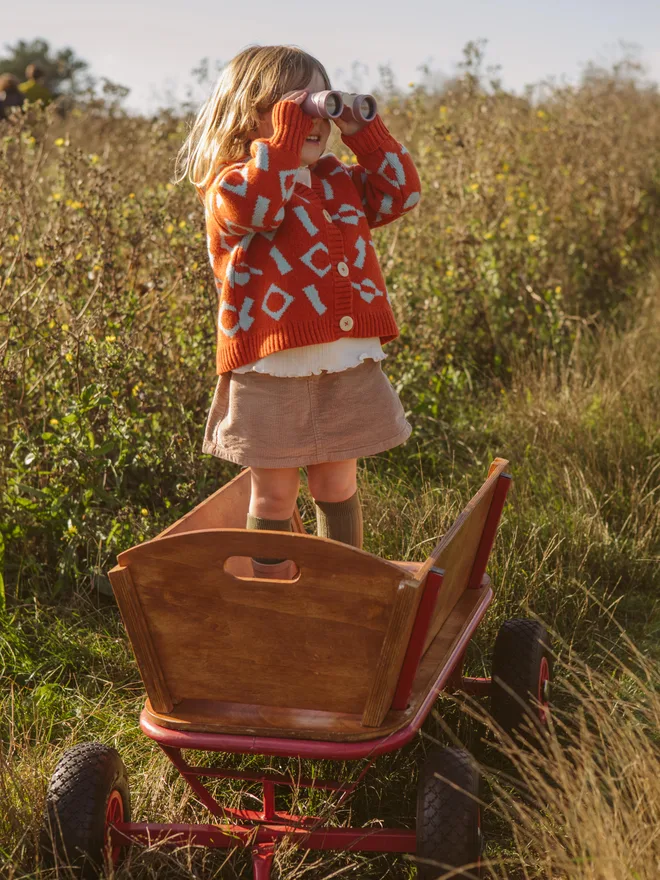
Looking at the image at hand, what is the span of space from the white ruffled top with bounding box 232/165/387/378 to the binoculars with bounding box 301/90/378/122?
0.58 feet

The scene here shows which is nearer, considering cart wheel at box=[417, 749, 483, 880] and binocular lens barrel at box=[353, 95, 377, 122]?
cart wheel at box=[417, 749, 483, 880]

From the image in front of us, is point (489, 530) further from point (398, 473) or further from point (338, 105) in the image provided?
point (398, 473)

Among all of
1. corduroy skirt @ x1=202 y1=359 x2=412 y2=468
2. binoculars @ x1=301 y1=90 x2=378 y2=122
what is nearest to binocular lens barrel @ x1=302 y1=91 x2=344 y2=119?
binoculars @ x1=301 y1=90 x2=378 y2=122

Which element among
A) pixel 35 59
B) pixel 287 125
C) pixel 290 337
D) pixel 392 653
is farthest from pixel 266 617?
pixel 35 59

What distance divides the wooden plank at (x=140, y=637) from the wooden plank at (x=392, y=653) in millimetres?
432

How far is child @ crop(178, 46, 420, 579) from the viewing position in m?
2.33

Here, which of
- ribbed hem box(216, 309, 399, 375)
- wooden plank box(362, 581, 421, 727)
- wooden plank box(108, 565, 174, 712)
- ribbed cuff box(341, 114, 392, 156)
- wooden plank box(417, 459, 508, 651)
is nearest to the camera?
wooden plank box(362, 581, 421, 727)

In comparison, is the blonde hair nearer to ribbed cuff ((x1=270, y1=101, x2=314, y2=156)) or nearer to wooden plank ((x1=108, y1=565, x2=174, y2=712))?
ribbed cuff ((x1=270, y1=101, x2=314, y2=156))

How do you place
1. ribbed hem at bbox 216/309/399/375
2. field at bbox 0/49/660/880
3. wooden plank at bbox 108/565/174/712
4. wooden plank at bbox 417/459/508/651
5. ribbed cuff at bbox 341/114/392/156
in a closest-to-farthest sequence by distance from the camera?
wooden plank at bbox 108/565/174/712 < wooden plank at bbox 417/459/508/651 < field at bbox 0/49/660/880 < ribbed hem at bbox 216/309/399/375 < ribbed cuff at bbox 341/114/392/156

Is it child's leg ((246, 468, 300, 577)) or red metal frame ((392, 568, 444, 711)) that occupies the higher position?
child's leg ((246, 468, 300, 577))

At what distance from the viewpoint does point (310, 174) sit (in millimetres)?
2521

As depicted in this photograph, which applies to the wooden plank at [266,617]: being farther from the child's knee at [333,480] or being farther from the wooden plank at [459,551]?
the child's knee at [333,480]

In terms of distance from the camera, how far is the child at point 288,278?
233 centimetres

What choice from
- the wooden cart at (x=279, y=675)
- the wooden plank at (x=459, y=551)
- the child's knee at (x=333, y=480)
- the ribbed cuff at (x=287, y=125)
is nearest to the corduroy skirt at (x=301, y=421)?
the child's knee at (x=333, y=480)
